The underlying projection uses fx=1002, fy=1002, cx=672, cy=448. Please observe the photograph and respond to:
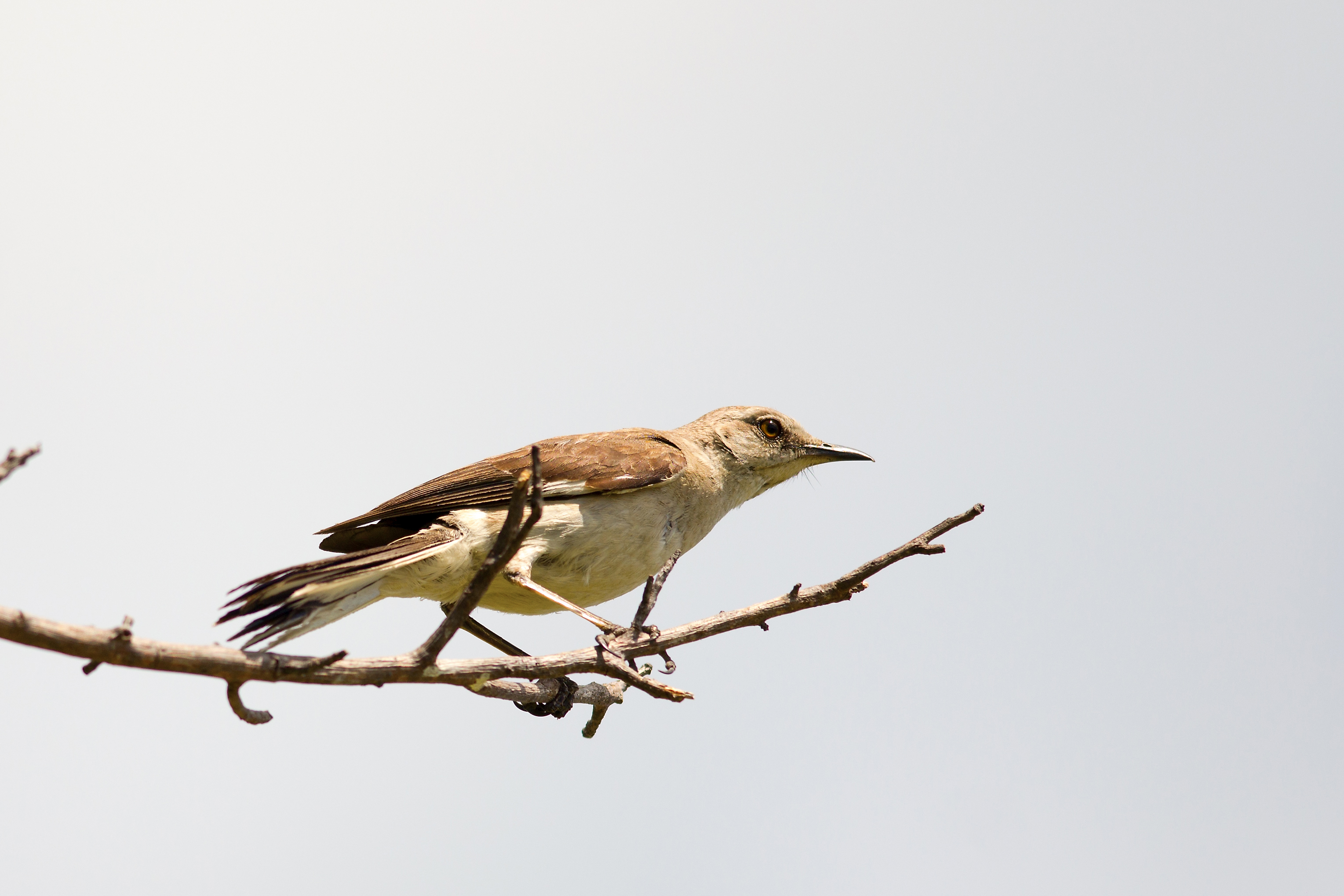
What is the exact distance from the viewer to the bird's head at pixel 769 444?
8.47 metres

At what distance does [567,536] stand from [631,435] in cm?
143

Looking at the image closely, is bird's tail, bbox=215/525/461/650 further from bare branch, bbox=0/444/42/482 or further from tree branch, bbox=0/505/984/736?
bare branch, bbox=0/444/42/482

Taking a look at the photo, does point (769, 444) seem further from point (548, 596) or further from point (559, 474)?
point (548, 596)

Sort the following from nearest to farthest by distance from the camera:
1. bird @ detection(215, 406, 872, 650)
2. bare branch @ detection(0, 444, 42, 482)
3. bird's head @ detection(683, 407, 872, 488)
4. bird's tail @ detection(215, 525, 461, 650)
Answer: bare branch @ detection(0, 444, 42, 482) → bird's tail @ detection(215, 525, 461, 650) → bird @ detection(215, 406, 872, 650) → bird's head @ detection(683, 407, 872, 488)

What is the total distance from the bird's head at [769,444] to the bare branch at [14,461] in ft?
18.6

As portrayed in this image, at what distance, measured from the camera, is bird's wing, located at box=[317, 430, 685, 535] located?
6.36 m

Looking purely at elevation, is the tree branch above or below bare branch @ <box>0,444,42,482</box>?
below

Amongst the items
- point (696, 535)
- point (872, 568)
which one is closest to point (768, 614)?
point (872, 568)

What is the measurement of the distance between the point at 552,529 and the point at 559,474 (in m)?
0.45

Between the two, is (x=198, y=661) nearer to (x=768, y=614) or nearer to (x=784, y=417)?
(x=768, y=614)

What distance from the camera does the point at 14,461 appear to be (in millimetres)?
3346

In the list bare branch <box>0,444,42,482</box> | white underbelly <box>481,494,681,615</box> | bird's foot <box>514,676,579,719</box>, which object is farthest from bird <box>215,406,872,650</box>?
bare branch <box>0,444,42,482</box>

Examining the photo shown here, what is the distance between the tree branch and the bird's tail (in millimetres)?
350

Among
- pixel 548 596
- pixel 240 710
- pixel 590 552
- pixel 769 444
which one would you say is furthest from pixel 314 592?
pixel 769 444
